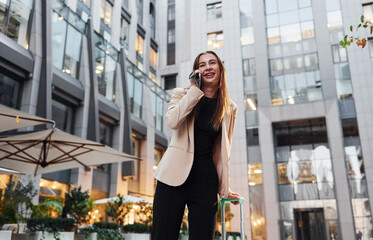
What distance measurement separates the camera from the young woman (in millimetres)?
2312

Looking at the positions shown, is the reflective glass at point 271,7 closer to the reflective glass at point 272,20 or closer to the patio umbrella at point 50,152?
the reflective glass at point 272,20

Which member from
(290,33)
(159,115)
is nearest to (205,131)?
(159,115)

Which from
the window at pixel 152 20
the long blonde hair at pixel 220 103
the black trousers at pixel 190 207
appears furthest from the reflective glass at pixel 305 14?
the black trousers at pixel 190 207

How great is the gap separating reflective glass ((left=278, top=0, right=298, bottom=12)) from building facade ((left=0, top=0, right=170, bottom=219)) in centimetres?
1439

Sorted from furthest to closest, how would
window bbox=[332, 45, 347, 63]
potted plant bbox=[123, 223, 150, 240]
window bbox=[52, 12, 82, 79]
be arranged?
window bbox=[332, 45, 347, 63] < window bbox=[52, 12, 82, 79] < potted plant bbox=[123, 223, 150, 240]

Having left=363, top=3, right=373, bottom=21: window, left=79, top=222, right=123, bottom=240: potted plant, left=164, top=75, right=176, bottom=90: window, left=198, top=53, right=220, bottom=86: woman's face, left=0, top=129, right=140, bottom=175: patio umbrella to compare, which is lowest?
left=79, top=222, right=123, bottom=240: potted plant

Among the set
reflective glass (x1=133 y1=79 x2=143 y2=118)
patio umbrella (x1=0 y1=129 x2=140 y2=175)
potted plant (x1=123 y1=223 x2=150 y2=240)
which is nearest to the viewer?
patio umbrella (x1=0 y1=129 x2=140 y2=175)

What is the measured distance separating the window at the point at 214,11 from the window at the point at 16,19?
2363 centimetres

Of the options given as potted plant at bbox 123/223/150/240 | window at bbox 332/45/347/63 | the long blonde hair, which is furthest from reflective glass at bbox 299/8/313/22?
the long blonde hair

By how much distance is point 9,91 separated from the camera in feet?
54.9

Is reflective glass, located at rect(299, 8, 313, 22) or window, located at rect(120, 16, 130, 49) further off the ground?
reflective glass, located at rect(299, 8, 313, 22)

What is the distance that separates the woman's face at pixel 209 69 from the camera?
2617 millimetres

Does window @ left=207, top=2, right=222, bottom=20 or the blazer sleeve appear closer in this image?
the blazer sleeve

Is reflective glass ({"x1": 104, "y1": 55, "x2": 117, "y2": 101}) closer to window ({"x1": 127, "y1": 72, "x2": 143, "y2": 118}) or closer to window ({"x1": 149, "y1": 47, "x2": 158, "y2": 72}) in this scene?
window ({"x1": 127, "y1": 72, "x2": 143, "y2": 118})
